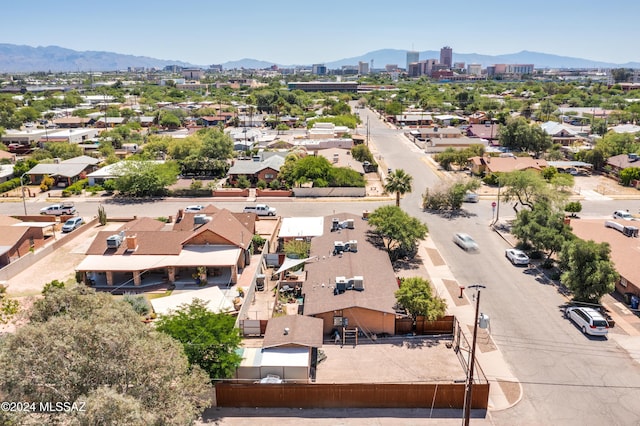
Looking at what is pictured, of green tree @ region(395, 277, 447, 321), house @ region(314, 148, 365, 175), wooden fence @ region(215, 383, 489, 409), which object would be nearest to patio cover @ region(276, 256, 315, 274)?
green tree @ region(395, 277, 447, 321)

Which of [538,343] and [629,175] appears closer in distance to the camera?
[538,343]

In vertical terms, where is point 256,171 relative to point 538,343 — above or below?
above

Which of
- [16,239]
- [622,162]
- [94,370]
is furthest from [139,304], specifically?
[622,162]

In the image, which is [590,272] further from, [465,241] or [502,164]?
[502,164]

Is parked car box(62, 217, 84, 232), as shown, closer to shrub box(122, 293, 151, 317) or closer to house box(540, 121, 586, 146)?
shrub box(122, 293, 151, 317)

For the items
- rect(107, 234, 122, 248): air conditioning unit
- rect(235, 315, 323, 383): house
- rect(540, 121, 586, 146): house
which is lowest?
rect(235, 315, 323, 383): house

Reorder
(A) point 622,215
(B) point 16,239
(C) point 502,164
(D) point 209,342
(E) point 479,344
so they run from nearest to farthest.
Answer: (D) point 209,342 → (E) point 479,344 → (B) point 16,239 → (A) point 622,215 → (C) point 502,164

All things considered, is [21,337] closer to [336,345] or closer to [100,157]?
[336,345]
